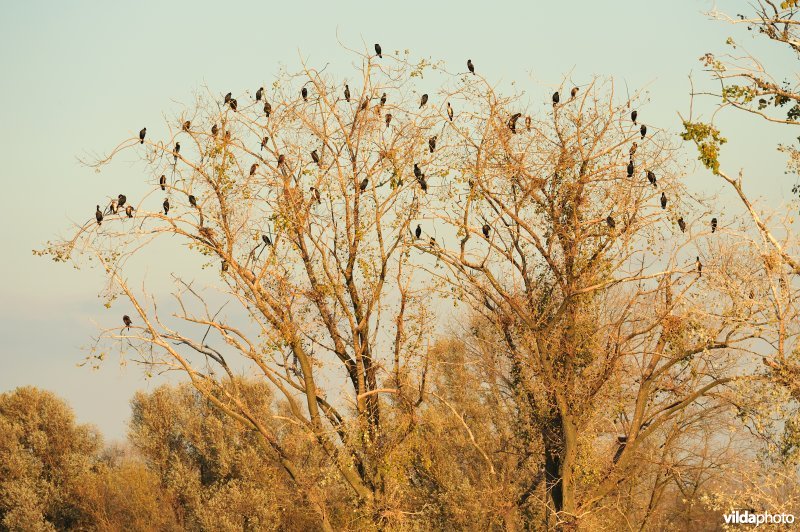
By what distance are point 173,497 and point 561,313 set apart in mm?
36907

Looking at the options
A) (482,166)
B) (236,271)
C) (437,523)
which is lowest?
(437,523)

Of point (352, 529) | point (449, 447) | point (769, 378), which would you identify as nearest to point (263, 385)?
point (449, 447)

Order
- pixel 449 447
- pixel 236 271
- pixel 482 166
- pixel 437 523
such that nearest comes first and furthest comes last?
pixel 236 271 → pixel 482 166 → pixel 437 523 → pixel 449 447

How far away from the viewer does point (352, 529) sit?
24047 millimetres

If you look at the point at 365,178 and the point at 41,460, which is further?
the point at 41,460

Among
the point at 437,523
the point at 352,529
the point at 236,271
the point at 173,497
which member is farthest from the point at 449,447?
the point at 173,497

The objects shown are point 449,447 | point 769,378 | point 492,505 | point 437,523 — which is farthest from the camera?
A: point 449,447

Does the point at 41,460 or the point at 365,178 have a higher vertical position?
the point at 365,178

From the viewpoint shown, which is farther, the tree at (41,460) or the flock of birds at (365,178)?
the tree at (41,460)

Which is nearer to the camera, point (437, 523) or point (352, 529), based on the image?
point (352, 529)

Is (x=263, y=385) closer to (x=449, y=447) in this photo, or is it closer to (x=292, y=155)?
(x=449, y=447)

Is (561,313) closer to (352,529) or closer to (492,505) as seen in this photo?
(352,529)

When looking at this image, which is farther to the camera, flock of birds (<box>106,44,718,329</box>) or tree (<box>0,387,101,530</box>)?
tree (<box>0,387,101,530</box>)

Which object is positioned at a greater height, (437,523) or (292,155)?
(292,155)
